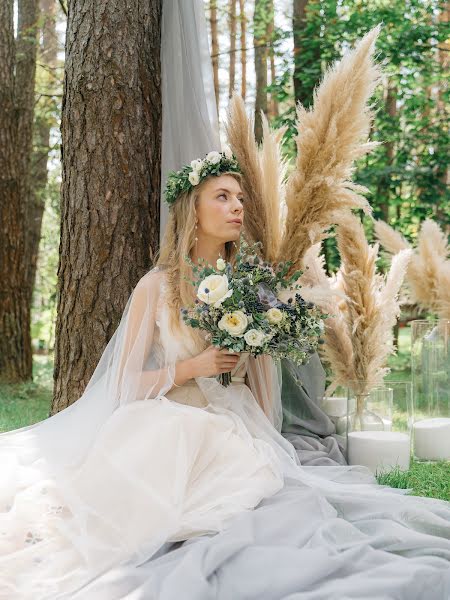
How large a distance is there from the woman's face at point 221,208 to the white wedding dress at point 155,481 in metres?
0.29

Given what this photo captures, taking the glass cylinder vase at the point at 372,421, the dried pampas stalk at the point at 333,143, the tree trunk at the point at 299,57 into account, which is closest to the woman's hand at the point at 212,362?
the dried pampas stalk at the point at 333,143

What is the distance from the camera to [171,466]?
95.0 inches

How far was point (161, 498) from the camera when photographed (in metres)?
2.31

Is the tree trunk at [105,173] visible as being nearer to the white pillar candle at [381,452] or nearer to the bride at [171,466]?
the bride at [171,466]

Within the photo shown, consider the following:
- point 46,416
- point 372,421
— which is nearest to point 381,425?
point 372,421

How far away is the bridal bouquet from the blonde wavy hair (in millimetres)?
238

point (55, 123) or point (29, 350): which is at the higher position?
point (55, 123)

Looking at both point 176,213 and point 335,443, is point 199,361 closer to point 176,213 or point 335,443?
point 176,213

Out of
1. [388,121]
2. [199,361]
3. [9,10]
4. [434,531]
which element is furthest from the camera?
[388,121]

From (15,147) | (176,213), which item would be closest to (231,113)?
(176,213)

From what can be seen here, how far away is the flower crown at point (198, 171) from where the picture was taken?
288cm

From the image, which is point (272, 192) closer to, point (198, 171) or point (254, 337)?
point (198, 171)

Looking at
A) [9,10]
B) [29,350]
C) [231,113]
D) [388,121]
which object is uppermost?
[9,10]

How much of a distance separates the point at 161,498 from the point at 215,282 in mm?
752
